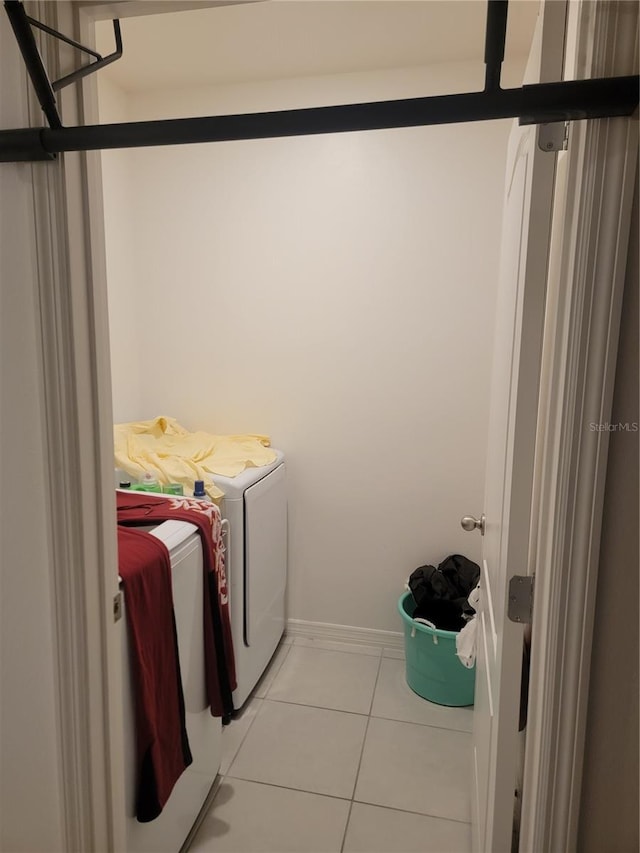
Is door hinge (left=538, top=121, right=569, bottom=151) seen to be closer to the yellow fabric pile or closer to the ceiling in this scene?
the ceiling

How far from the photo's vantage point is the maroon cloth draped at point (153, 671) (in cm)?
123

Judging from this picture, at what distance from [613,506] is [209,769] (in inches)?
61.8

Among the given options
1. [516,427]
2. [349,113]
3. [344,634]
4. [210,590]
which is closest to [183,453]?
[210,590]

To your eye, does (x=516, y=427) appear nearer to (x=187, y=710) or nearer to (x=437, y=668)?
(x=187, y=710)

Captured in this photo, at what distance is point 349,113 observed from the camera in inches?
29.5

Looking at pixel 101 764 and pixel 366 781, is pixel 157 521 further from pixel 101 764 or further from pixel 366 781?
pixel 366 781

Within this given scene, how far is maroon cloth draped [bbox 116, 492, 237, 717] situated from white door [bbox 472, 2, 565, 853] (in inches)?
31.5

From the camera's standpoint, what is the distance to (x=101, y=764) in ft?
3.49

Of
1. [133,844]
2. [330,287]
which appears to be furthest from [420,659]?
[330,287]

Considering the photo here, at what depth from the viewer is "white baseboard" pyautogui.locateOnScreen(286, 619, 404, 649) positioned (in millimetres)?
2613

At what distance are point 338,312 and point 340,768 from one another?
183 centimetres

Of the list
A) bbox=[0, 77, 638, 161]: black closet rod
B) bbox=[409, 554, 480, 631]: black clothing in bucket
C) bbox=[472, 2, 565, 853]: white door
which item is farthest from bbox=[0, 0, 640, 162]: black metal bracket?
bbox=[409, 554, 480, 631]: black clothing in bucket

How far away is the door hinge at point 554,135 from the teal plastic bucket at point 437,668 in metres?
1.82

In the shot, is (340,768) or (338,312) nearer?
(340,768)
